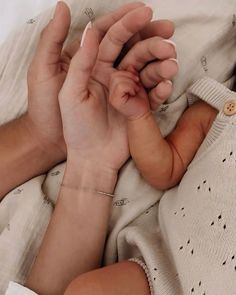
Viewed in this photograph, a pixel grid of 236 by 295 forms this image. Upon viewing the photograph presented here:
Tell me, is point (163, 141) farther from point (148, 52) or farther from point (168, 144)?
point (148, 52)

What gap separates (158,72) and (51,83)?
187 mm

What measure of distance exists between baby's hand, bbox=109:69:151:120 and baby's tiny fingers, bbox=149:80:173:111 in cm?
1

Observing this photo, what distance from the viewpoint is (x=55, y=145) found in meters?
0.94

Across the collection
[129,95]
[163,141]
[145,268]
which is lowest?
[145,268]

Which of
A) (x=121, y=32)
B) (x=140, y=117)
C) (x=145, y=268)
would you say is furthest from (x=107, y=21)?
(x=145, y=268)

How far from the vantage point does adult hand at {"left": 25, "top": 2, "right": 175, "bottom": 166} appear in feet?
2.64

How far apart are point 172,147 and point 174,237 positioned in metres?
0.16

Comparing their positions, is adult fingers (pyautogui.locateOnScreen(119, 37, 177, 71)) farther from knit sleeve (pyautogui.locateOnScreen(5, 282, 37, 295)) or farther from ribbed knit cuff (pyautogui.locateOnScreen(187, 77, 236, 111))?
knit sleeve (pyautogui.locateOnScreen(5, 282, 37, 295))

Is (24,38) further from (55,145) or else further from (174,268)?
(174,268)

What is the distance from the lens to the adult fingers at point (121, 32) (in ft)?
2.44

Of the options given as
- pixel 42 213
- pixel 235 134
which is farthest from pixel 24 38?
pixel 235 134

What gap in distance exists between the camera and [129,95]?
765mm

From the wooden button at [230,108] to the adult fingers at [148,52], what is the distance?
0.13 metres

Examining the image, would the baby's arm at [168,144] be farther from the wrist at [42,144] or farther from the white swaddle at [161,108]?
the wrist at [42,144]
